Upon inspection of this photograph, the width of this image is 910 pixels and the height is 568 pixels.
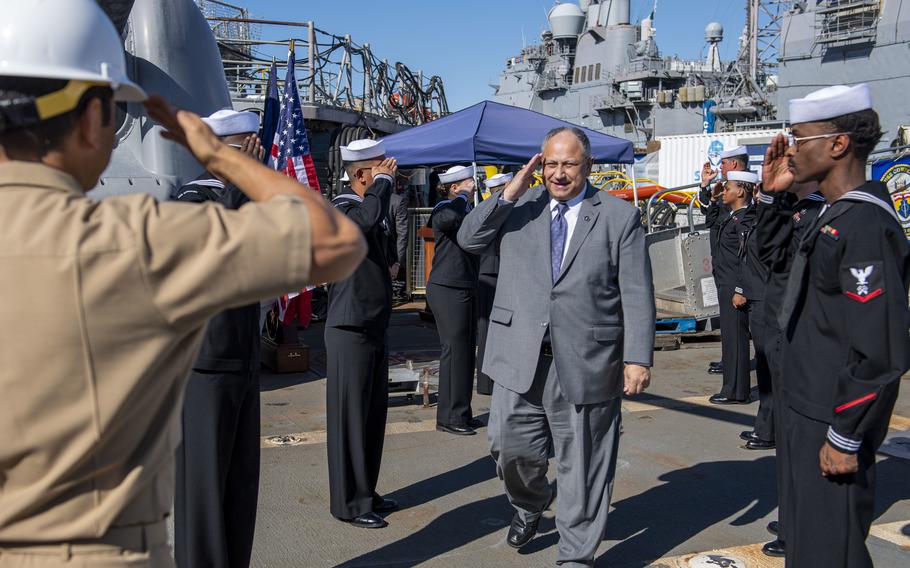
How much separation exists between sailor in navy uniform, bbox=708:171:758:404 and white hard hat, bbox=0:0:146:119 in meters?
6.71

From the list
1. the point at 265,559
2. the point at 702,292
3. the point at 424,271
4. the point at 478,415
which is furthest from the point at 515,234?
the point at 424,271

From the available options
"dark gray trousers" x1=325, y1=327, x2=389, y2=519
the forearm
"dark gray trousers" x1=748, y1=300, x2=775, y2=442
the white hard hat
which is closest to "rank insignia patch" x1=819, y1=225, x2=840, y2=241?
the forearm

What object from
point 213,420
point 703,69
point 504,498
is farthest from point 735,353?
point 703,69

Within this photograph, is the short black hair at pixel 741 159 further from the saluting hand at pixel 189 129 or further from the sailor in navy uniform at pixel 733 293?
the saluting hand at pixel 189 129

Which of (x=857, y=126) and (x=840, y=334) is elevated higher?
(x=857, y=126)

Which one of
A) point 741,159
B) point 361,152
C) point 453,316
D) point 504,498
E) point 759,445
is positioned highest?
point 741,159

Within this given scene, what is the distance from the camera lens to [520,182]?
4004mm

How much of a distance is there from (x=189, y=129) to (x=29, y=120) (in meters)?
0.28

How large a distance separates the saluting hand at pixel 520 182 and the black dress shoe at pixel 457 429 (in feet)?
9.91

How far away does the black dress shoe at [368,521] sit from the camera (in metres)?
4.70

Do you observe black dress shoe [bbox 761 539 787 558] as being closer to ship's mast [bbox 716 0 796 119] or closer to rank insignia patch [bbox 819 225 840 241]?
rank insignia patch [bbox 819 225 840 241]

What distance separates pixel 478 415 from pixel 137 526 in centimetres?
591

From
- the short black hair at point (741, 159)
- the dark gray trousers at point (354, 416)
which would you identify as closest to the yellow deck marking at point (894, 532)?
the dark gray trousers at point (354, 416)

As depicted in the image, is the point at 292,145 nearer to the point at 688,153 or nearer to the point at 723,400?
the point at 723,400
